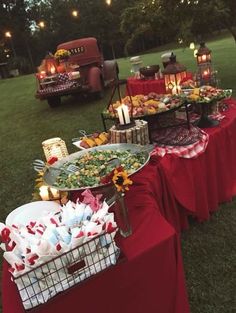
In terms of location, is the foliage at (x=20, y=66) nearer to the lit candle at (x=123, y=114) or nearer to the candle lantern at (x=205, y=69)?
the candle lantern at (x=205, y=69)

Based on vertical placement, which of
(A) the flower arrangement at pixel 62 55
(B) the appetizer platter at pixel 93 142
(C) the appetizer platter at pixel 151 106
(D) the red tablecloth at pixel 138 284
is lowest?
(D) the red tablecloth at pixel 138 284

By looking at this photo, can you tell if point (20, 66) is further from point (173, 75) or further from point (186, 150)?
point (186, 150)

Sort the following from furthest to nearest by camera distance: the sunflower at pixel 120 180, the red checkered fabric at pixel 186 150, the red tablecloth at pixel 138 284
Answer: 1. the red checkered fabric at pixel 186 150
2. the sunflower at pixel 120 180
3. the red tablecloth at pixel 138 284

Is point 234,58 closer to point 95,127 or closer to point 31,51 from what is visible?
point 95,127

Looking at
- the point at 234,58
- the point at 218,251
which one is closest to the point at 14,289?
the point at 218,251

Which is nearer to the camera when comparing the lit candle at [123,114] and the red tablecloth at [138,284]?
the red tablecloth at [138,284]

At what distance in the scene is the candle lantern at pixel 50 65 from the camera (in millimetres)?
9961

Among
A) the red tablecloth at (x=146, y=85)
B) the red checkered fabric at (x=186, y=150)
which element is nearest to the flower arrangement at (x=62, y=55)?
the red tablecloth at (x=146, y=85)

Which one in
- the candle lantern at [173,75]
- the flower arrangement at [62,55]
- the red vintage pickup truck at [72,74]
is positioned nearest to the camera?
the candle lantern at [173,75]

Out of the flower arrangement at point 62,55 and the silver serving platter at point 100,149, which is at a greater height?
the flower arrangement at point 62,55

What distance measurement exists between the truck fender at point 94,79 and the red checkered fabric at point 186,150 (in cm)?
698

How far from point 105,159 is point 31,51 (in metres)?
32.1

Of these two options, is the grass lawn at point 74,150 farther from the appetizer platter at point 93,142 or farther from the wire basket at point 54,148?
the wire basket at point 54,148

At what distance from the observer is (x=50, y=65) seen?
32.8 feet
